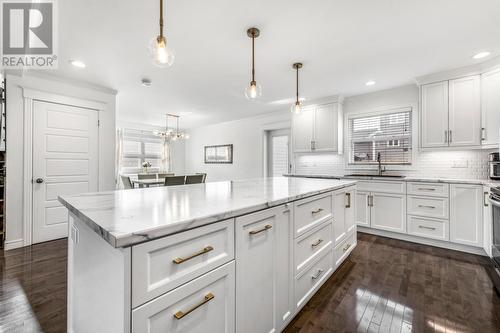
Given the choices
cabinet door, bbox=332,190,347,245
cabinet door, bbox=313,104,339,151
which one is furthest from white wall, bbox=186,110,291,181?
cabinet door, bbox=332,190,347,245

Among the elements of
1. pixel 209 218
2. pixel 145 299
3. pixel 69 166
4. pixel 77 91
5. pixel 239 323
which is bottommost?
pixel 239 323

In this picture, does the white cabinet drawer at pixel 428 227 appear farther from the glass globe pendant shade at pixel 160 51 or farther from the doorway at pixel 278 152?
the glass globe pendant shade at pixel 160 51

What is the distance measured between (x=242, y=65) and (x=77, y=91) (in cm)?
280

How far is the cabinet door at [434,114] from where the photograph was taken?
3141 millimetres

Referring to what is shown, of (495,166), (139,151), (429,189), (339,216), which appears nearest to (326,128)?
(429,189)

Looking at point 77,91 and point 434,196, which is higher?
point 77,91

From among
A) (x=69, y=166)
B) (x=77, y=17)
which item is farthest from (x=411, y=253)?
(x=69, y=166)

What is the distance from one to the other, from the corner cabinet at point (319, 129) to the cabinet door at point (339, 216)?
2139 mm

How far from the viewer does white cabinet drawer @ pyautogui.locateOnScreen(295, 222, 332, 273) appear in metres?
1.54

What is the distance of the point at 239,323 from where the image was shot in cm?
106

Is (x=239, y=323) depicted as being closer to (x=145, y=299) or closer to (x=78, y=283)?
(x=145, y=299)

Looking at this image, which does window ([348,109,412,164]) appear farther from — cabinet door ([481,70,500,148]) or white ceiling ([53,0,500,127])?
cabinet door ([481,70,500,148])

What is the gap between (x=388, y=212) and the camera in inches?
132

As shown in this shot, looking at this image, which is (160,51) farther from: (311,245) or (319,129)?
(319,129)
